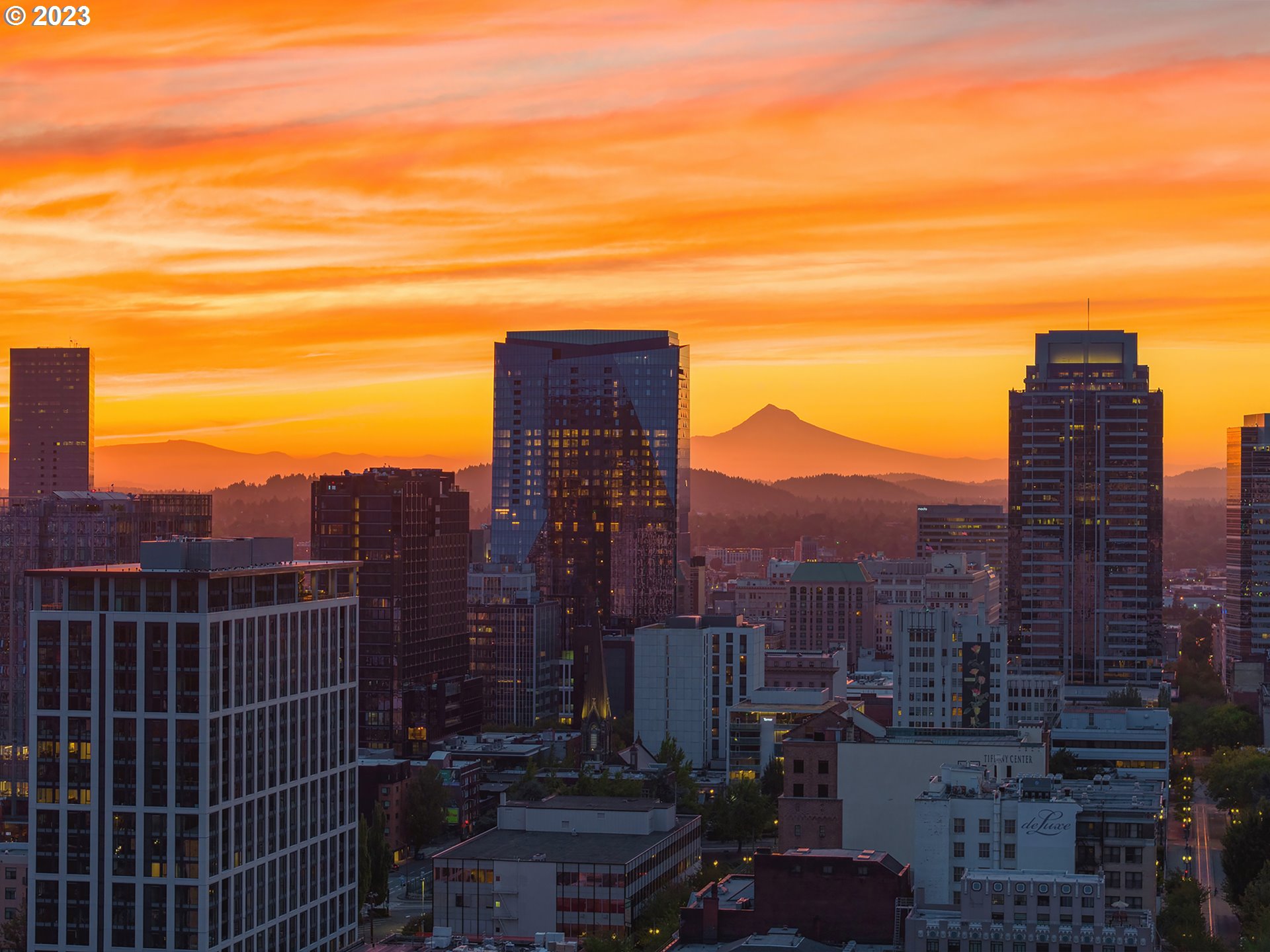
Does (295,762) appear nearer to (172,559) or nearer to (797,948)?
(172,559)

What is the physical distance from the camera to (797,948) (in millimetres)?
101312

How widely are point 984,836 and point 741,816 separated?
208 ft

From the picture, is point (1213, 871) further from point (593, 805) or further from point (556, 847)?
point (556, 847)

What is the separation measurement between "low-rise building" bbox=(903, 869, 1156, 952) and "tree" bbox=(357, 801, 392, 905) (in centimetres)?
5730

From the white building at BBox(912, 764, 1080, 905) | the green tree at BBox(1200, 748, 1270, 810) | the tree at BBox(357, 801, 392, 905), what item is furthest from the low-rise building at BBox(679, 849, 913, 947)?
the green tree at BBox(1200, 748, 1270, 810)

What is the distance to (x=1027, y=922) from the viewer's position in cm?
10000

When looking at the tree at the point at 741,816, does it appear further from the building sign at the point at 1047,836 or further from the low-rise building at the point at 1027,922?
the low-rise building at the point at 1027,922

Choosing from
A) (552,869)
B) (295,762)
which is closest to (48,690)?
(295,762)

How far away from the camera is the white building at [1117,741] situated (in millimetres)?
183875

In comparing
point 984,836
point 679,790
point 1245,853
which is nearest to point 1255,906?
point 1245,853

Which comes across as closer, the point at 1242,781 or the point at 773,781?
the point at 773,781

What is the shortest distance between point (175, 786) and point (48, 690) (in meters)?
9.31

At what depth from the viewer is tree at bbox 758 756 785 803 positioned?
186 m

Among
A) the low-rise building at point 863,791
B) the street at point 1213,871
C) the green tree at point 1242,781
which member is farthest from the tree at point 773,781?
the low-rise building at point 863,791
